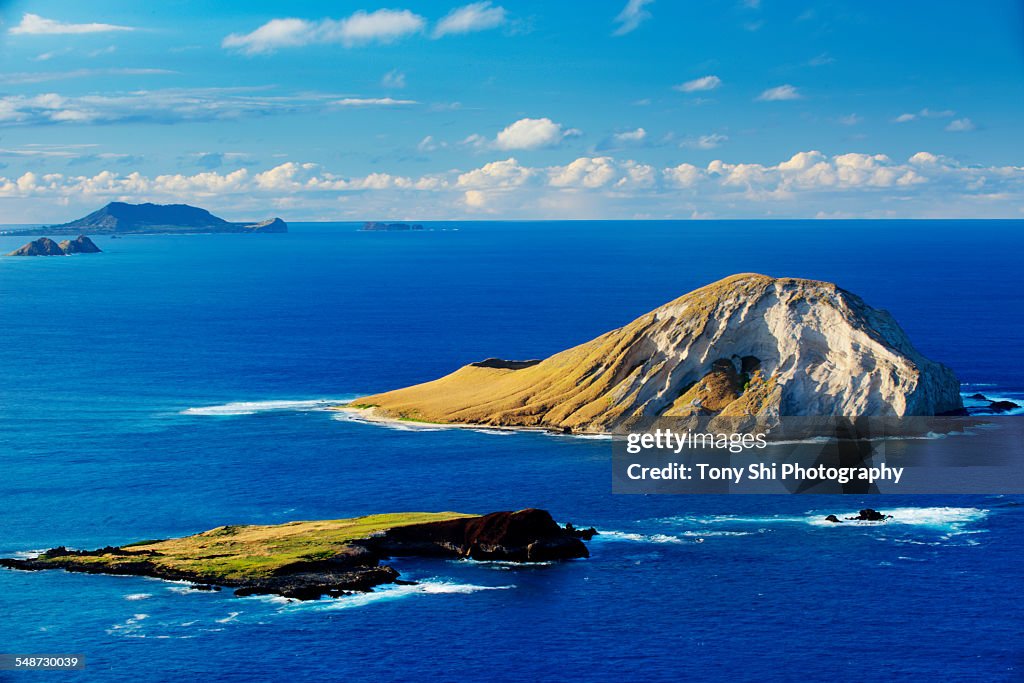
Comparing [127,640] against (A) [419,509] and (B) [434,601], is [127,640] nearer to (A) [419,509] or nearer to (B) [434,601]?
(B) [434,601]

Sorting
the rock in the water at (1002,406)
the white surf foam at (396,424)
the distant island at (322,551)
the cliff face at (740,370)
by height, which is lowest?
the distant island at (322,551)

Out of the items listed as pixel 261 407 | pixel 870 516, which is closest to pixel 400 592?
pixel 870 516

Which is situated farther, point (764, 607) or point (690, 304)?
point (690, 304)

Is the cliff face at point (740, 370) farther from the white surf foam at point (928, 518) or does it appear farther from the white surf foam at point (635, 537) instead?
the white surf foam at point (635, 537)

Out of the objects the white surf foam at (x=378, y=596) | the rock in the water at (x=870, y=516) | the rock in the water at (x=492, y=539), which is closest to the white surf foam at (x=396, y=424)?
the rock in the water at (x=492, y=539)

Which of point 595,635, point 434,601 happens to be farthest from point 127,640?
point 595,635
